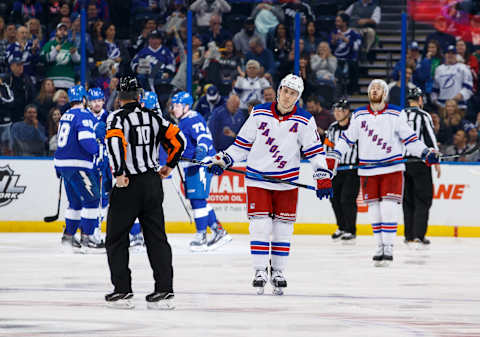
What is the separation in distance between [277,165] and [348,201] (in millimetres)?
4575

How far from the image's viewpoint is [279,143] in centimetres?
652

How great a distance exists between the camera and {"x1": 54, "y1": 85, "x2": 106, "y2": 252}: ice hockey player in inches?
366

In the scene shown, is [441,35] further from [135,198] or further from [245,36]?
[135,198]

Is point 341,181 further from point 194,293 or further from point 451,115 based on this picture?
point 194,293

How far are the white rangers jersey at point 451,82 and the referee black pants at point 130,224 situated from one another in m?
7.39

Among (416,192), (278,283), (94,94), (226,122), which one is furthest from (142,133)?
(226,122)

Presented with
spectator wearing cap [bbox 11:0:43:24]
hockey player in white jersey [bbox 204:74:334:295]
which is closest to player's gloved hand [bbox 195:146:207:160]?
hockey player in white jersey [bbox 204:74:334:295]

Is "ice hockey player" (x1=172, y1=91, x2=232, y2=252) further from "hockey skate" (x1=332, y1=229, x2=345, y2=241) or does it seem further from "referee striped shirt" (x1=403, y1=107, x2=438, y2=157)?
"referee striped shirt" (x1=403, y1=107, x2=438, y2=157)

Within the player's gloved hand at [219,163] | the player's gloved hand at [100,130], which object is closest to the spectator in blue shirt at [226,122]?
the player's gloved hand at [100,130]

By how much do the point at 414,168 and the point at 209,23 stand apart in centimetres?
394

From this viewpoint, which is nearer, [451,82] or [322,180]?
[322,180]

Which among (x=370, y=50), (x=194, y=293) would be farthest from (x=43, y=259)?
(x=370, y=50)

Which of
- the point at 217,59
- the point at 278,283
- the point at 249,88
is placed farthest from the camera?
the point at 217,59

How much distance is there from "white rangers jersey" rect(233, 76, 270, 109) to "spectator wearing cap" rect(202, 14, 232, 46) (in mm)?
688
